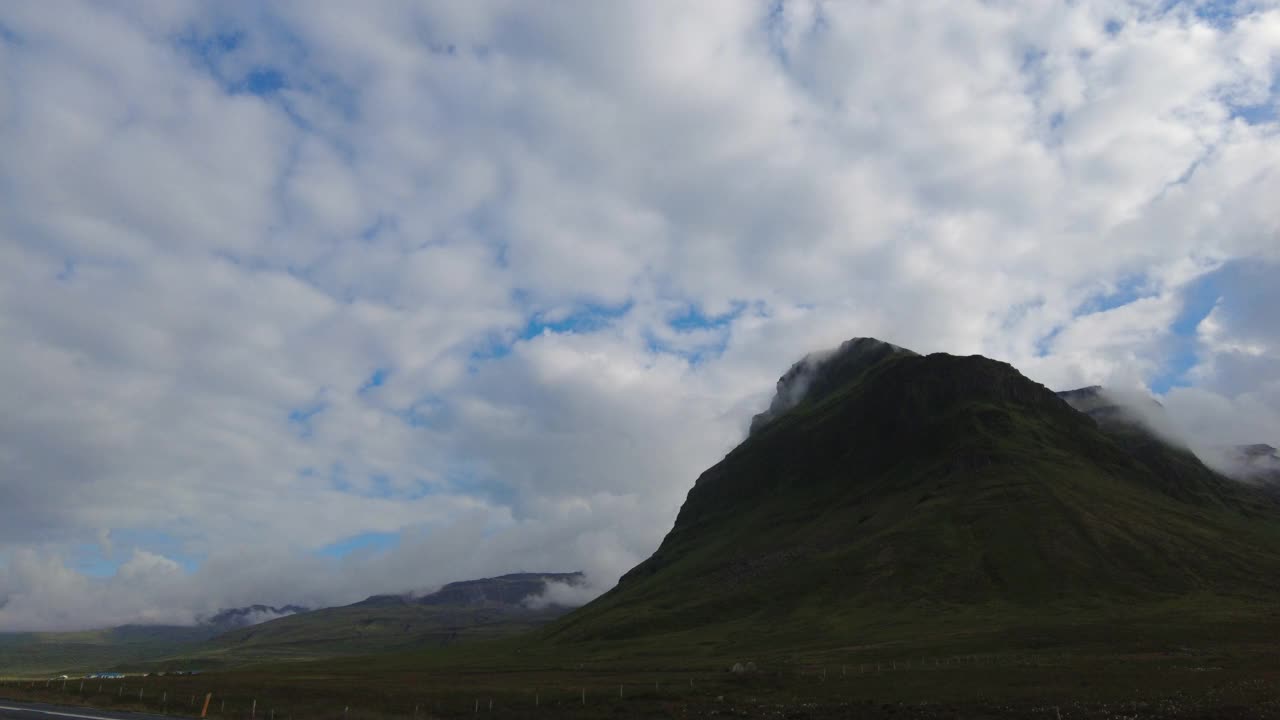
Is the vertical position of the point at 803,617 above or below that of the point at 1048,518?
below

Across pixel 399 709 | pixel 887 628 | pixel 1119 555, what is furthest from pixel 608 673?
pixel 1119 555

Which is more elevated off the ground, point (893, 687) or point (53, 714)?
point (53, 714)

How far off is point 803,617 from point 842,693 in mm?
108773

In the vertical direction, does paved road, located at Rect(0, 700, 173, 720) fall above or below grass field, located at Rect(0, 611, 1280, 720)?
above

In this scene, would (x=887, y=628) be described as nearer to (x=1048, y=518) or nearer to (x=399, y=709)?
(x=1048, y=518)

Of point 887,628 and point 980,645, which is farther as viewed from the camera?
point 887,628

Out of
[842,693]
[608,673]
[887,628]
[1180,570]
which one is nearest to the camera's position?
[842,693]

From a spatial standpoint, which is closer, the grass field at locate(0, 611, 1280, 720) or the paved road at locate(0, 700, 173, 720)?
the paved road at locate(0, 700, 173, 720)

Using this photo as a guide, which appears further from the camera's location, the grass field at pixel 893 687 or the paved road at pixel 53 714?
the grass field at pixel 893 687

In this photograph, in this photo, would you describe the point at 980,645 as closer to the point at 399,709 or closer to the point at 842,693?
the point at 842,693

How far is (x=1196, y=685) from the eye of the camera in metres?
61.1

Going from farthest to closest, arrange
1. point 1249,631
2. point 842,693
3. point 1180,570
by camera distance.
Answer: point 1180,570 → point 1249,631 → point 842,693

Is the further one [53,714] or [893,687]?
[893,687]

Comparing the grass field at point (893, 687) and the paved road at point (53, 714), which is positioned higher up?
the paved road at point (53, 714)
